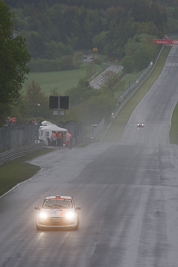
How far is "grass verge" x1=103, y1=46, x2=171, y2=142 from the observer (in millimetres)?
98363

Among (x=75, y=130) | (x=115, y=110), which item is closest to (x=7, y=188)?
(x=75, y=130)

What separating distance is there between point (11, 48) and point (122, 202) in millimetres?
12109

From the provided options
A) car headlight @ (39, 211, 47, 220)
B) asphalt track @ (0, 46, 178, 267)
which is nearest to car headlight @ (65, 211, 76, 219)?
asphalt track @ (0, 46, 178, 267)

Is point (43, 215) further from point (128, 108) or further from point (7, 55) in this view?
point (128, 108)

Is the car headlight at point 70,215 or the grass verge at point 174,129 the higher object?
the grass verge at point 174,129

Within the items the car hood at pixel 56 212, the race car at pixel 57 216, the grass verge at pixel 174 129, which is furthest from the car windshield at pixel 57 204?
the grass verge at pixel 174 129

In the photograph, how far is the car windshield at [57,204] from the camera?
19.8m

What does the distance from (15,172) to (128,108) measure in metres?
92.3

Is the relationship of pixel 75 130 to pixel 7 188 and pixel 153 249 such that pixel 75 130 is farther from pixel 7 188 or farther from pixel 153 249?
pixel 153 249

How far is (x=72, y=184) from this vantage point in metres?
32.9

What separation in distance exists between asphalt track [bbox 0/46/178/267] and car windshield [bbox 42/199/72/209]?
101cm

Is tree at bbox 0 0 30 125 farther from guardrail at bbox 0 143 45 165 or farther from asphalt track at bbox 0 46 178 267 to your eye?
guardrail at bbox 0 143 45 165

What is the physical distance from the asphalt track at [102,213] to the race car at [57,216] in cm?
35

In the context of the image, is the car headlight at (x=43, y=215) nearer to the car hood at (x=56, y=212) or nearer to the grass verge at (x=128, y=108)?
the car hood at (x=56, y=212)
